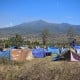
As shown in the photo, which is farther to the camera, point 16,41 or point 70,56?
point 16,41

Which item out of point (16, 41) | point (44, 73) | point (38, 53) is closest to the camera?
point (44, 73)

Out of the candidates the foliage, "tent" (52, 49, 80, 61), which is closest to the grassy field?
"tent" (52, 49, 80, 61)

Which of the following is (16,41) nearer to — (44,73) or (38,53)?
(38,53)

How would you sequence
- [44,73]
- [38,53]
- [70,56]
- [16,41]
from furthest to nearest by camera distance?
[16,41] < [38,53] < [70,56] < [44,73]

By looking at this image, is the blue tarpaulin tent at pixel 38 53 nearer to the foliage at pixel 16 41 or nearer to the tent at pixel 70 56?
the tent at pixel 70 56

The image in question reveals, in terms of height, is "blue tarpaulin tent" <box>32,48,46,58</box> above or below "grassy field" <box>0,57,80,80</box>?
below

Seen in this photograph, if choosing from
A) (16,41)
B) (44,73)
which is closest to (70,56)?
(44,73)

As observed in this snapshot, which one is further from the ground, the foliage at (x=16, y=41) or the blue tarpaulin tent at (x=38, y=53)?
the foliage at (x=16, y=41)

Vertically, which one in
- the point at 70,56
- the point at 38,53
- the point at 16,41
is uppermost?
the point at 16,41

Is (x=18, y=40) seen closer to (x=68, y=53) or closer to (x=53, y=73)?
(x=68, y=53)

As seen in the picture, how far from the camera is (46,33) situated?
138m

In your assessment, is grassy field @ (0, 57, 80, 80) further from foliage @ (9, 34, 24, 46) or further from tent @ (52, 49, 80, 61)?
foliage @ (9, 34, 24, 46)

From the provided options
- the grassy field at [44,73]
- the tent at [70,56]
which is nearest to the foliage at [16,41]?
the tent at [70,56]

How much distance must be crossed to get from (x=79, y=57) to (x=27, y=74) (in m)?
22.3
